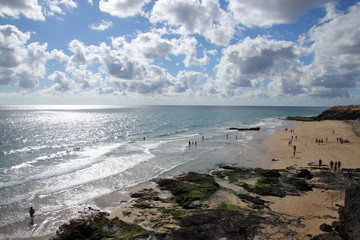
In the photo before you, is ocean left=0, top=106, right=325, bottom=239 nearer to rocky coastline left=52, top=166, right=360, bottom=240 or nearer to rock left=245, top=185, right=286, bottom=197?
rocky coastline left=52, top=166, right=360, bottom=240

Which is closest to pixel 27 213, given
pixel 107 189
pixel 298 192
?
pixel 107 189

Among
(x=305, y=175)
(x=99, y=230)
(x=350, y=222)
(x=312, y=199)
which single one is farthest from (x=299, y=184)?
(x=99, y=230)

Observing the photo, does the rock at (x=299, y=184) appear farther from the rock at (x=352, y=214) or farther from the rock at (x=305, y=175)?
the rock at (x=352, y=214)

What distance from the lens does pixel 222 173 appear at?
26.0 m

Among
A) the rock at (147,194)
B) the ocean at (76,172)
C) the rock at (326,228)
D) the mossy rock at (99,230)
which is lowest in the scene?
the ocean at (76,172)

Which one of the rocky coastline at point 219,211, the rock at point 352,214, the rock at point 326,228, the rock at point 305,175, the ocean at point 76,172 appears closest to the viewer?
the rock at point 352,214

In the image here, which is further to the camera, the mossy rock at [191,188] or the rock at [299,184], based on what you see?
the rock at [299,184]

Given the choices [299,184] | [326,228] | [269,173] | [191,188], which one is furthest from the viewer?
[269,173]

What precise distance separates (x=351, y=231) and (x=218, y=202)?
29.6 feet

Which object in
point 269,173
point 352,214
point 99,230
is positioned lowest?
point 99,230

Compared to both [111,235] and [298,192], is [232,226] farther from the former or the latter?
[298,192]

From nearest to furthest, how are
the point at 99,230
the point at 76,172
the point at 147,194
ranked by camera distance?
the point at 99,230
the point at 147,194
the point at 76,172

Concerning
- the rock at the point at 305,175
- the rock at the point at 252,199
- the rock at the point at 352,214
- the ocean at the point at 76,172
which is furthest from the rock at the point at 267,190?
the ocean at the point at 76,172

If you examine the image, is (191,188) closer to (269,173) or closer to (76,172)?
(269,173)
